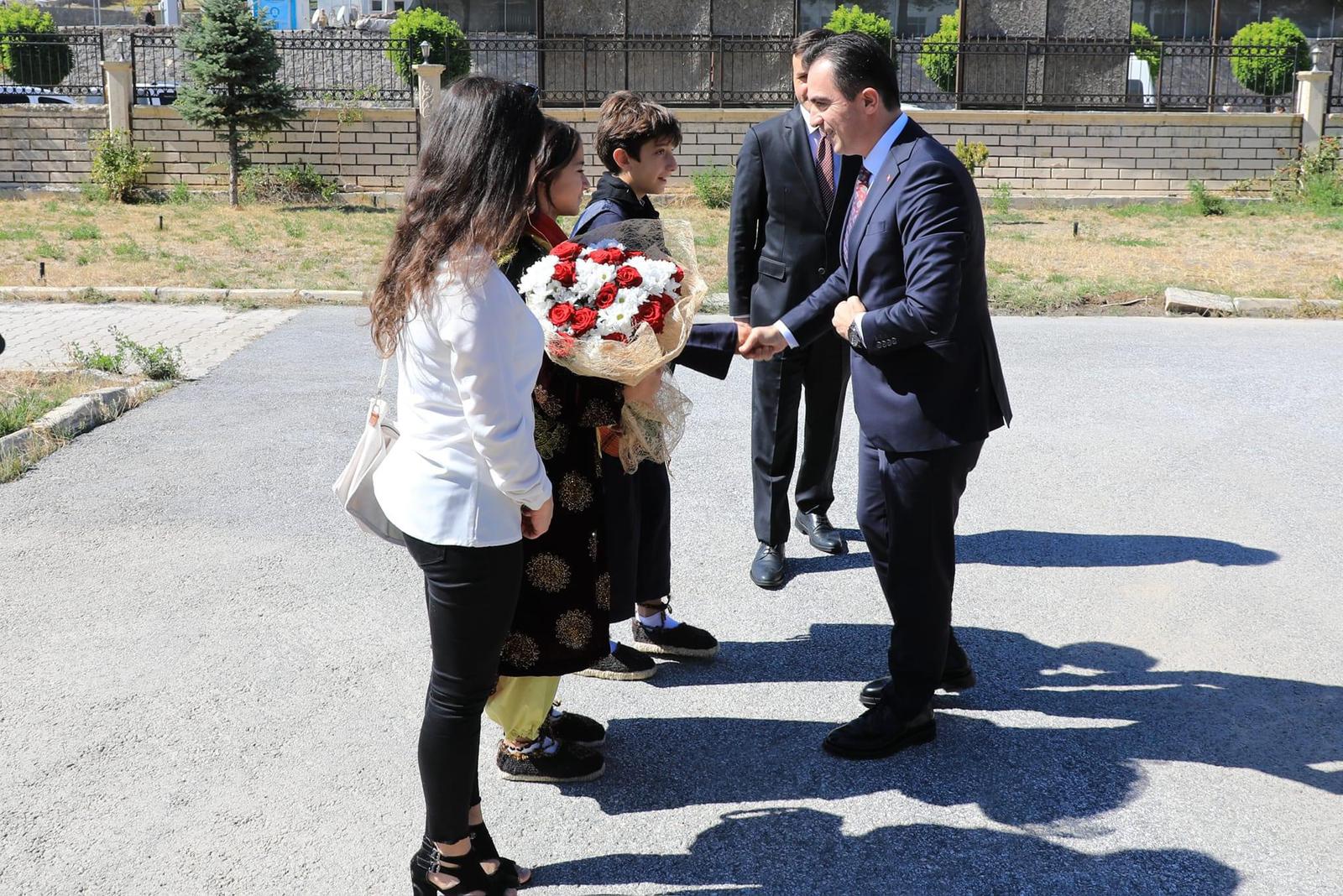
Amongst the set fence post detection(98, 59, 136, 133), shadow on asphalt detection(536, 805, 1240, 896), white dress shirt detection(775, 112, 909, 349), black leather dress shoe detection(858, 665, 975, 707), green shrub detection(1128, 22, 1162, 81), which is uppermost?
green shrub detection(1128, 22, 1162, 81)

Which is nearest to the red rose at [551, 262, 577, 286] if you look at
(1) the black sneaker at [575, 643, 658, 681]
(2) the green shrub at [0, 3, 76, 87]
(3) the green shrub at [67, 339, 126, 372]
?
(1) the black sneaker at [575, 643, 658, 681]

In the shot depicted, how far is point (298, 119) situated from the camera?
21953mm

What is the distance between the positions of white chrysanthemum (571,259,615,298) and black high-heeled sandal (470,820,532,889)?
4.49ft

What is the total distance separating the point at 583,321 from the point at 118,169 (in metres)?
20.2

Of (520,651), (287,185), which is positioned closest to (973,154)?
(287,185)

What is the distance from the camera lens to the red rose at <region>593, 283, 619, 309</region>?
10.6ft

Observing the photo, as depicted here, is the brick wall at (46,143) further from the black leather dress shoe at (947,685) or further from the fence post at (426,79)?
the black leather dress shoe at (947,685)

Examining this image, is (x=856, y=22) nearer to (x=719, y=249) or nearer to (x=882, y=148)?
(x=719, y=249)

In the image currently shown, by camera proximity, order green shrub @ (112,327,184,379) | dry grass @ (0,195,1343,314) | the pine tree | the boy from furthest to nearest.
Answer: the pine tree → dry grass @ (0,195,1343,314) → green shrub @ (112,327,184,379) → the boy

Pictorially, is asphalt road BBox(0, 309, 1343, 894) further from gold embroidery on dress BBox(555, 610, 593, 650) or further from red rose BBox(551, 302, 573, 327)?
red rose BBox(551, 302, 573, 327)

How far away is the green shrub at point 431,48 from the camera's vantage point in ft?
77.2

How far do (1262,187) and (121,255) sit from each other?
19552 millimetres

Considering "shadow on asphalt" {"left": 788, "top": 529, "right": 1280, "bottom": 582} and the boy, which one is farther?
"shadow on asphalt" {"left": 788, "top": 529, "right": 1280, "bottom": 582}

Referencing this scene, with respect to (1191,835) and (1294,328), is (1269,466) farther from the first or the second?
(1294,328)
